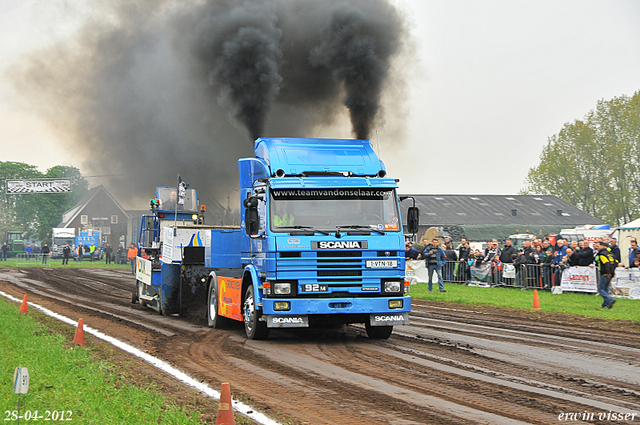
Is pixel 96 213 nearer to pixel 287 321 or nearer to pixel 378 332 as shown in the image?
pixel 378 332

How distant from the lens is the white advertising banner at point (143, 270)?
53.6ft

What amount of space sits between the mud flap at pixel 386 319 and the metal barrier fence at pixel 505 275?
37.5 ft

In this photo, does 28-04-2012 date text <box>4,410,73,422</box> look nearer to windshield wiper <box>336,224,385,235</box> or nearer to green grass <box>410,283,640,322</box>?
windshield wiper <box>336,224,385,235</box>

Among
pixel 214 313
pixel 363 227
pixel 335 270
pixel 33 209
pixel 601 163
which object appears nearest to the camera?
pixel 335 270

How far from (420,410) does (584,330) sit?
7.80 m

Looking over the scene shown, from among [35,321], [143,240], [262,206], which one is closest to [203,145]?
[143,240]

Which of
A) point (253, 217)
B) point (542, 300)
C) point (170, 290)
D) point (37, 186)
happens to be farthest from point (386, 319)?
point (37, 186)

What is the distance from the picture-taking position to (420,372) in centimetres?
820

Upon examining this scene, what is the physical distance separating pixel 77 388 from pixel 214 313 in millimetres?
6402

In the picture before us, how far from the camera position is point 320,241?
1029cm

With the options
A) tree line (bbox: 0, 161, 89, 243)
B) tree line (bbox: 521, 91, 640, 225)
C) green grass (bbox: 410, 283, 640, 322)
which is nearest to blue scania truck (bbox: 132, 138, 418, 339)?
green grass (bbox: 410, 283, 640, 322)

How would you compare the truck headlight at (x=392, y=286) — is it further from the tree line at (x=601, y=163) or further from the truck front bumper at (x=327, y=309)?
the tree line at (x=601, y=163)

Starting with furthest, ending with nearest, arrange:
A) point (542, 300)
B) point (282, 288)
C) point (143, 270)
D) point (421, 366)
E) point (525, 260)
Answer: point (525, 260)
point (542, 300)
point (143, 270)
point (282, 288)
point (421, 366)

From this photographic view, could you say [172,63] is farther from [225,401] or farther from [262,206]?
[225,401]
